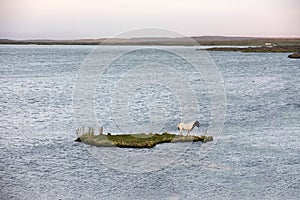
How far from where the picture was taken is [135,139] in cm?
2712

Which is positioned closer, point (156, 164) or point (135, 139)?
point (156, 164)

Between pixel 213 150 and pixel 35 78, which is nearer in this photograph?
pixel 213 150

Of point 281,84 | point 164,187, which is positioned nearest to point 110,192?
point 164,187

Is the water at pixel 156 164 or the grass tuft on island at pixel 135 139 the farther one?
the grass tuft on island at pixel 135 139

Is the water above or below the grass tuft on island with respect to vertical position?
below

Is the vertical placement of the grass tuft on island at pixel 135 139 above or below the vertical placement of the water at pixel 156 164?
above

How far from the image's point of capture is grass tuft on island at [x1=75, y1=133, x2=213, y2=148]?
86.0 feet

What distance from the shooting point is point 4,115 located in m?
39.5

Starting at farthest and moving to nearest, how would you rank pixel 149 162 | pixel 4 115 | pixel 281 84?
pixel 281 84
pixel 4 115
pixel 149 162

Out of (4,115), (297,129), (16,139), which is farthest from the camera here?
(4,115)

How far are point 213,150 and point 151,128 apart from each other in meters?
6.92

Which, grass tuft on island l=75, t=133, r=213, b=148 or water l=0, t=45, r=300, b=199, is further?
grass tuft on island l=75, t=133, r=213, b=148

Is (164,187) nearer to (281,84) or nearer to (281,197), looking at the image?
(281,197)

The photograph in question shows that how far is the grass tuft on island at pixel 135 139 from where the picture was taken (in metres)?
26.2
